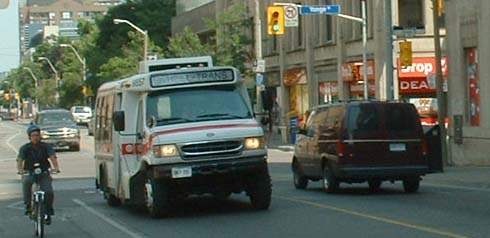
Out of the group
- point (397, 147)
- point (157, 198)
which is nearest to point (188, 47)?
point (397, 147)

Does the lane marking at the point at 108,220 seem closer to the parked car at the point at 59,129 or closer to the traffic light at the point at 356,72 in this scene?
the traffic light at the point at 356,72

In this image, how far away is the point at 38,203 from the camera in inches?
661

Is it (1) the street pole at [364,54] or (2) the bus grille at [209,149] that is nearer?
(2) the bus grille at [209,149]

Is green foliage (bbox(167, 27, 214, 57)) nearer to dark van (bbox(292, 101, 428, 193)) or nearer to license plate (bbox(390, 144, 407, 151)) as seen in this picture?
dark van (bbox(292, 101, 428, 193))

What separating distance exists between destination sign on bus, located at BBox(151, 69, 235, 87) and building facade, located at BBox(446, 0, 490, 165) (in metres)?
14.8

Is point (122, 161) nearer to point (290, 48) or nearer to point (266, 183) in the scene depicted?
point (266, 183)

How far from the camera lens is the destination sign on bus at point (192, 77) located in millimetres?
19781

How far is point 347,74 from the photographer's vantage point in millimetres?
54000

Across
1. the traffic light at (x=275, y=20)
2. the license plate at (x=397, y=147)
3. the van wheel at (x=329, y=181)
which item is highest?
the traffic light at (x=275, y=20)

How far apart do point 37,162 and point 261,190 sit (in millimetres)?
4465

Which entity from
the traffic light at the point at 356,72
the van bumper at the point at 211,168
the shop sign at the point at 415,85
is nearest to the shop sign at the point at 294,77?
the shop sign at the point at 415,85

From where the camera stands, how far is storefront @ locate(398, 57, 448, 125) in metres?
51.3

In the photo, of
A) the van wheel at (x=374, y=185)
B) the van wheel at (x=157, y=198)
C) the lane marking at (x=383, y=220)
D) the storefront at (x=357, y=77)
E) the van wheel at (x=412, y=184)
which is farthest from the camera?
the storefront at (x=357, y=77)

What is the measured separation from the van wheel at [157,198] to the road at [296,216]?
0.17 meters
